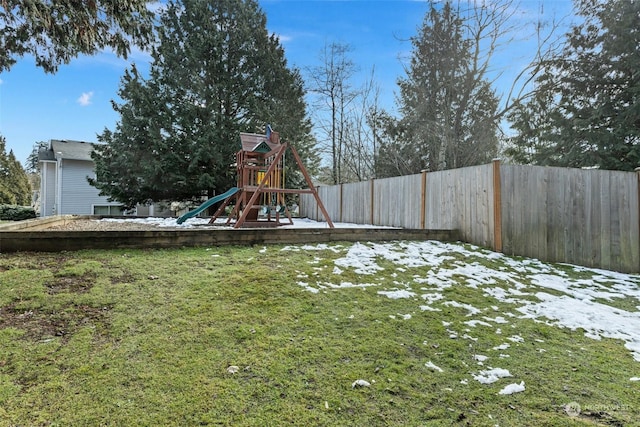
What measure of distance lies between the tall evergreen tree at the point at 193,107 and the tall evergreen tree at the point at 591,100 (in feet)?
32.1

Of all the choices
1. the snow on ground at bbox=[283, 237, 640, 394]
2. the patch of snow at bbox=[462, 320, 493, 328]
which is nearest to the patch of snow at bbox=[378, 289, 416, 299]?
the snow on ground at bbox=[283, 237, 640, 394]

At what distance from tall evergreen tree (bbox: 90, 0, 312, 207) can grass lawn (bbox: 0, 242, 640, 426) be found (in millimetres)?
8933

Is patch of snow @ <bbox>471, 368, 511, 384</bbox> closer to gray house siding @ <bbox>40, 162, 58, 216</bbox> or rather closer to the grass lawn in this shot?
the grass lawn

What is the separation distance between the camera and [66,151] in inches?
655

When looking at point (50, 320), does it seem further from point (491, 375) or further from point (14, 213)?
point (14, 213)

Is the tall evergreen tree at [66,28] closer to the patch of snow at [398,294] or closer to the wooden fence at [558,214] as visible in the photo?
the patch of snow at [398,294]

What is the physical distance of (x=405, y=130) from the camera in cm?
1408

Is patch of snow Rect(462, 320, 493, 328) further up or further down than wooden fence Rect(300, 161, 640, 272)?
further down

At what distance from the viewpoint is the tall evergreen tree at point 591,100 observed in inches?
395

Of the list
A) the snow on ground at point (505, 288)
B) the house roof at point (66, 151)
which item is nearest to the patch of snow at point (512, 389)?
the snow on ground at point (505, 288)

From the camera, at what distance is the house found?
16078 millimetres

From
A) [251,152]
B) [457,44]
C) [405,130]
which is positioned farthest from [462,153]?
[251,152]

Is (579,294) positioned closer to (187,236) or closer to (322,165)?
(187,236)

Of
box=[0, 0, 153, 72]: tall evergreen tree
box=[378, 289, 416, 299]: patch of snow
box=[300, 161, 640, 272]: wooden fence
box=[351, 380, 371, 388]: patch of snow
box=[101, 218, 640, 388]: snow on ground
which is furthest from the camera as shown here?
box=[300, 161, 640, 272]: wooden fence
